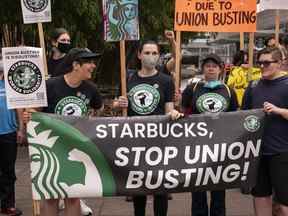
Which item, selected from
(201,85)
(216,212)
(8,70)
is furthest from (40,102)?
(216,212)

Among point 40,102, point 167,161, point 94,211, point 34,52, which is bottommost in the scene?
point 94,211

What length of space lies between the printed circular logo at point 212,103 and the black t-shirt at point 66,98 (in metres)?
1.13

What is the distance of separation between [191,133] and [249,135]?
52 centimetres

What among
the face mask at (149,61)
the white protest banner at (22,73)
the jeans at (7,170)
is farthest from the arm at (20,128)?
the face mask at (149,61)

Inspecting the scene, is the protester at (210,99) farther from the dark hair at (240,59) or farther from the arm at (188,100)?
the dark hair at (240,59)

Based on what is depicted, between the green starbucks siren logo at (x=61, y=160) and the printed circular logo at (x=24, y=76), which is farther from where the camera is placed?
the printed circular logo at (x=24, y=76)

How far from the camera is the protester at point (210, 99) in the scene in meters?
6.16

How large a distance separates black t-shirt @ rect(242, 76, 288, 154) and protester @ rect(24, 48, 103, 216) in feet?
4.88

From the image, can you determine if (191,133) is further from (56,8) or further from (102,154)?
(56,8)

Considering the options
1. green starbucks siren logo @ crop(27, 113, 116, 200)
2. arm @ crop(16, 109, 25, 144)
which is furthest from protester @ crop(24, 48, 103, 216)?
arm @ crop(16, 109, 25, 144)

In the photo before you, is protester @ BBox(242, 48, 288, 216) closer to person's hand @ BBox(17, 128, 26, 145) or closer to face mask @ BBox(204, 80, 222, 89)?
face mask @ BBox(204, 80, 222, 89)

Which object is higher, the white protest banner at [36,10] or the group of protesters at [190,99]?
the white protest banner at [36,10]

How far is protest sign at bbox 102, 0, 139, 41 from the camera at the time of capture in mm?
6355

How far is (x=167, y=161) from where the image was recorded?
5.63m
